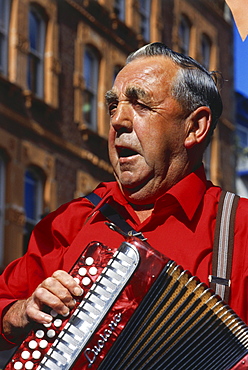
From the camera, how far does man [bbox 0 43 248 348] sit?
3047 millimetres

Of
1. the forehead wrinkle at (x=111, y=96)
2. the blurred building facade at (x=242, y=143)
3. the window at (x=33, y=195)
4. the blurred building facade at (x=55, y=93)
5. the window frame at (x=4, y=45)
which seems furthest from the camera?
the blurred building facade at (x=242, y=143)

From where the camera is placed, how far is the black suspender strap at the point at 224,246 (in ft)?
9.39

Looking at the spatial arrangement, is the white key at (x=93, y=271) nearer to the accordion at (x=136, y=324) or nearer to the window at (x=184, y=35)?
the accordion at (x=136, y=324)

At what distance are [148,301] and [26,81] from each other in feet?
44.0

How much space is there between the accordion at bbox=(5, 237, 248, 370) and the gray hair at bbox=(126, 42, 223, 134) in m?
0.71

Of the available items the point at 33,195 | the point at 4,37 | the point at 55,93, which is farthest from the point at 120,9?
the point at 33,195

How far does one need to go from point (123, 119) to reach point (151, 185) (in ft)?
0.78

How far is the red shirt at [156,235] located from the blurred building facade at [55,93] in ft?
35.3

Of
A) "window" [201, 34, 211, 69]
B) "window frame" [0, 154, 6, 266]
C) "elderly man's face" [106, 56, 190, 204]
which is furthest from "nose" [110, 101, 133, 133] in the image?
"window" [201, 34, 211, 69]

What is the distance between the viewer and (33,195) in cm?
1585

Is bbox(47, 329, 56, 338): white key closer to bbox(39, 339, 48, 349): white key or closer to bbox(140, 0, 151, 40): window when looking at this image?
bbox(39, 339, 48, 349): white key

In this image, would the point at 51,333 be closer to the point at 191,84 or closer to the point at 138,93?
the point at 138,93

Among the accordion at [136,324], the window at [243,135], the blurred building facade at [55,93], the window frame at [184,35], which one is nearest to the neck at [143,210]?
the accordion at [136,324]

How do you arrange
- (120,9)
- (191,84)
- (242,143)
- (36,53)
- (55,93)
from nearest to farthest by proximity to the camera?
(191,84) < (36,53) < (55,93) < (120,9) < (242,143)
